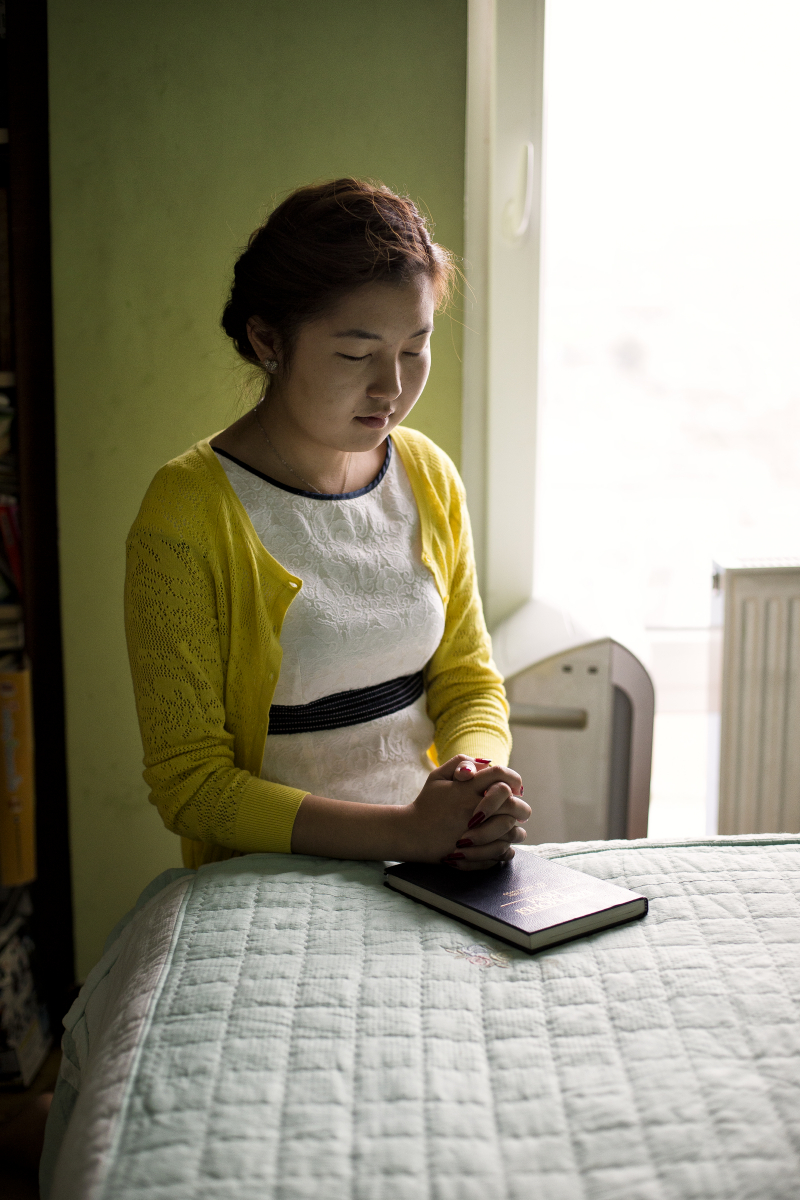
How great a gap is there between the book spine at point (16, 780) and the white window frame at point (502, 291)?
2.88 ft

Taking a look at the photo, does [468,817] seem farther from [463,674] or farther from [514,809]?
[463,674]

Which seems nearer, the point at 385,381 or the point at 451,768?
the point at 451,768

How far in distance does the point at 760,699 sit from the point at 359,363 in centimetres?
Answer: 115

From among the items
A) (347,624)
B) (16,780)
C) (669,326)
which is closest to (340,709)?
(347,624)

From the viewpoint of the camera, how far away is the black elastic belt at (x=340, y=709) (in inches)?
46.0

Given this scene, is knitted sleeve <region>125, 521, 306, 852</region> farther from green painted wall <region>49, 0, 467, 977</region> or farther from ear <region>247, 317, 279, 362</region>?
green painted wall <region>49, 0, 467, 977</region>

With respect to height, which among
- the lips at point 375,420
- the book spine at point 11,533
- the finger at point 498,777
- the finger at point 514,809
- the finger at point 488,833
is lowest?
the finger at point 488,833

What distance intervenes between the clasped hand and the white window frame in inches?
37.1

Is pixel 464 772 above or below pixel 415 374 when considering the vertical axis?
below

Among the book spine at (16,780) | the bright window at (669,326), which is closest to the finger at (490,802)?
the bright window at (669,326)

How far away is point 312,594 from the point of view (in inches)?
45.0

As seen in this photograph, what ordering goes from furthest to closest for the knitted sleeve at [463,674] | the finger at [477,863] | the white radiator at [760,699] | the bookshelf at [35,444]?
the white radiator at [760,699] → the bookshelf at [35,444] → the knitted sleeve at [463,674] → the finger at [477,863]

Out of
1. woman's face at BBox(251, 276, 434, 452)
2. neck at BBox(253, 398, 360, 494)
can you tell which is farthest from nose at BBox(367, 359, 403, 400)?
neck at BBox(253, 398, 360, 494)

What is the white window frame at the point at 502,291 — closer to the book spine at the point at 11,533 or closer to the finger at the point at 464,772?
the book spine at the point at 11,533
